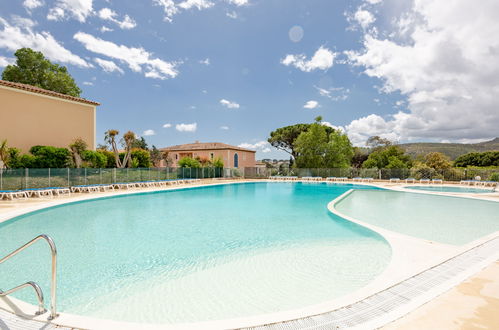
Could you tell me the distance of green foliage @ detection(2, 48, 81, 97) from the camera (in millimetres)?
24875

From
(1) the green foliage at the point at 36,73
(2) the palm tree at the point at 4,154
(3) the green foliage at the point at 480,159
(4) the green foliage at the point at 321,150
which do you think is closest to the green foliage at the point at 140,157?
(2) the palm tree at the point at 4,154

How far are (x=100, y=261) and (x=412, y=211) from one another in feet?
36.7

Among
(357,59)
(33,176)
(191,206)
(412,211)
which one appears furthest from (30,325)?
(357,59)

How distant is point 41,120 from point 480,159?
66496mm

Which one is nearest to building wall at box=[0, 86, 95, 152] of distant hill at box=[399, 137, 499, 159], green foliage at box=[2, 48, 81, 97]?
green foliage at box=[2, 48, 81, 97]

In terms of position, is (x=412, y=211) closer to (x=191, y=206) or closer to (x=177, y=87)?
(x=191, y=206)

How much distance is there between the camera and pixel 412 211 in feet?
35.2

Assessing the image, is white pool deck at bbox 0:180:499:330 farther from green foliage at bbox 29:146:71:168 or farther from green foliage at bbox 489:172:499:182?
green foliage at bbox 489:172:499:182

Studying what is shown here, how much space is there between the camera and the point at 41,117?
59.2ft

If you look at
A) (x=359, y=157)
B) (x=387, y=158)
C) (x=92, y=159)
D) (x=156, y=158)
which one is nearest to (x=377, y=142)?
(x=359, y=157)

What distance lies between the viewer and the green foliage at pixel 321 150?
31.5m

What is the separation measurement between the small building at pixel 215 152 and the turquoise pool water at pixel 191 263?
26.4m

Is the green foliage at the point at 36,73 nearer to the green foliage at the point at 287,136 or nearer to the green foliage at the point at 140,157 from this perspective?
the green foliage at the point at 140,157

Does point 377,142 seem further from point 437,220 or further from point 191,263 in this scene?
point 191,263
